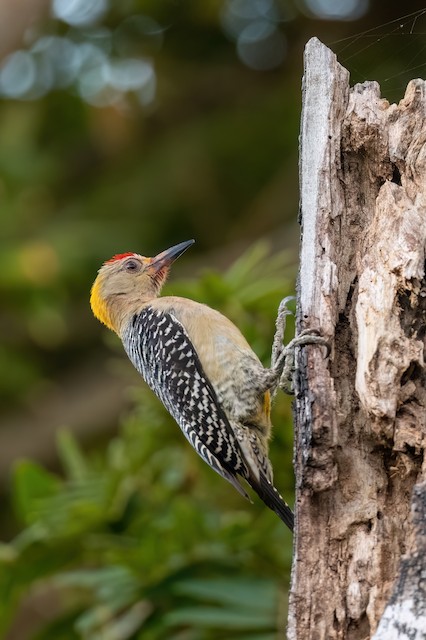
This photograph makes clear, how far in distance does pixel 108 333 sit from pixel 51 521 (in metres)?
3.67

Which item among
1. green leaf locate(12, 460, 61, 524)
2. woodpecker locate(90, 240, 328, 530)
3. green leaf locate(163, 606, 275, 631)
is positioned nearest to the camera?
woodpecker locate(90, 240, 328, 530)

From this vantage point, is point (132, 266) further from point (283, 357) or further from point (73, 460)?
point (283, 357)

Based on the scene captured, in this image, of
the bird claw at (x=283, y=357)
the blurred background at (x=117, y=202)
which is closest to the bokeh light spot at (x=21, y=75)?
the blurred background at (x=117, y=202)

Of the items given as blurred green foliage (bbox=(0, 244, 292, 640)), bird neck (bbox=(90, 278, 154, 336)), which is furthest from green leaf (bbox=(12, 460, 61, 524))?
bird neck (bbox=(90, 278, 154, 336))

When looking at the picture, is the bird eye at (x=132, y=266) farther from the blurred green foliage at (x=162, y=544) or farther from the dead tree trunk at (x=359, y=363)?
the dead tree trunk at (x=359, y=363)

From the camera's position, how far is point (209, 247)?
31.1ft

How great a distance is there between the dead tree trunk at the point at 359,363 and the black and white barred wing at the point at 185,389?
1458 mm

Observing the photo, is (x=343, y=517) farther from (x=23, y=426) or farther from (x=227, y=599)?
(x=23, y=426)

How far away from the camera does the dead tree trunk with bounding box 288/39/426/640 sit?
2986mm

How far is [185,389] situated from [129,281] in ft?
3.57

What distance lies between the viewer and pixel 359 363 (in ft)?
10.3

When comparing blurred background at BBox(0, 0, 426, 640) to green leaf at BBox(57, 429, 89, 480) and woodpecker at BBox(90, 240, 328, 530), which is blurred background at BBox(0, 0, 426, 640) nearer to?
green leaf at BBox(57, 429, 89, 480)

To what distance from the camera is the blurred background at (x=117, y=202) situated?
5.68 meters

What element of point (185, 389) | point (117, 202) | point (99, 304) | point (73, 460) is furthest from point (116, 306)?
point (117, 202)
